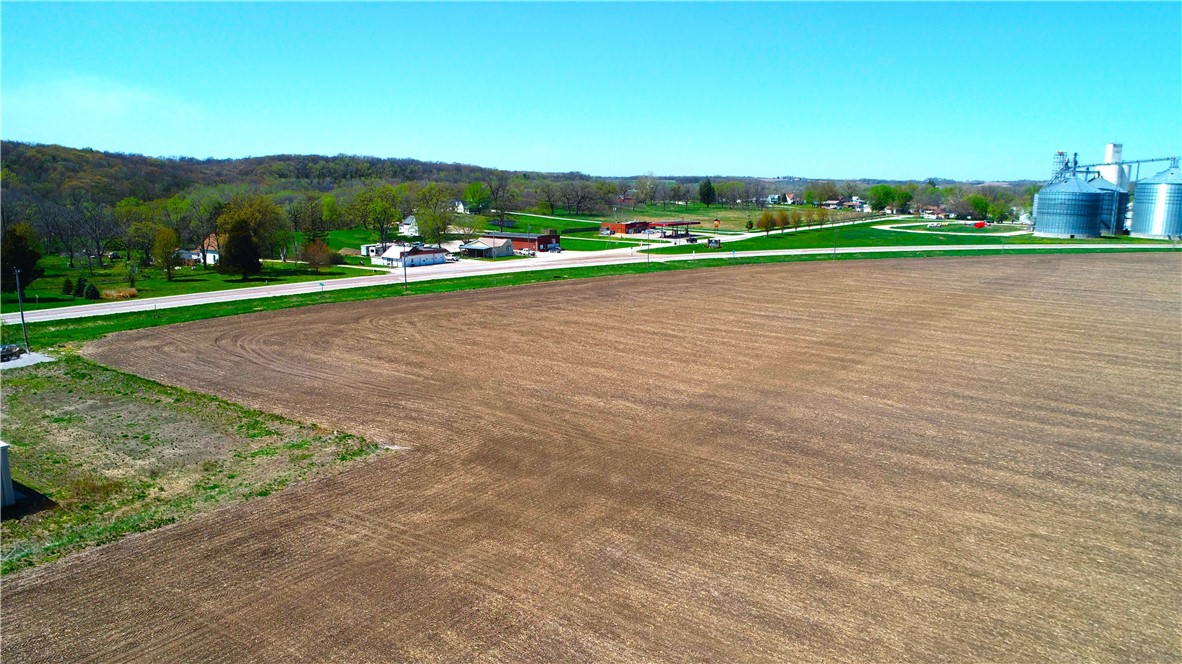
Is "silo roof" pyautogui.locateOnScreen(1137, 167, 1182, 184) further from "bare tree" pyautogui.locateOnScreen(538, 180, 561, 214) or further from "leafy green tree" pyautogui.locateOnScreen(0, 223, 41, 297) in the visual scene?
"leafy green tree" pyautogui.locateOnScreen(0, 223, 41, 297)

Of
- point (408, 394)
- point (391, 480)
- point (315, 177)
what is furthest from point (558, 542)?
point (315, 177)

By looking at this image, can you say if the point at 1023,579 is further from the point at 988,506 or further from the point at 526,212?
the point at 526,212

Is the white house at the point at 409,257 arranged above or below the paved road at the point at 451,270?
above

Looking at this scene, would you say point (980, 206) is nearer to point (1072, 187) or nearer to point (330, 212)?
point (1072, 187)

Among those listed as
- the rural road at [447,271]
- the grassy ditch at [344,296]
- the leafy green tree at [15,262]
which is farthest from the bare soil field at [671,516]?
the leafy green tree at [15,262]

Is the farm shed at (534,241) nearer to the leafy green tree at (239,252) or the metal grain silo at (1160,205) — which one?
the leafy green tree at (239,252)
